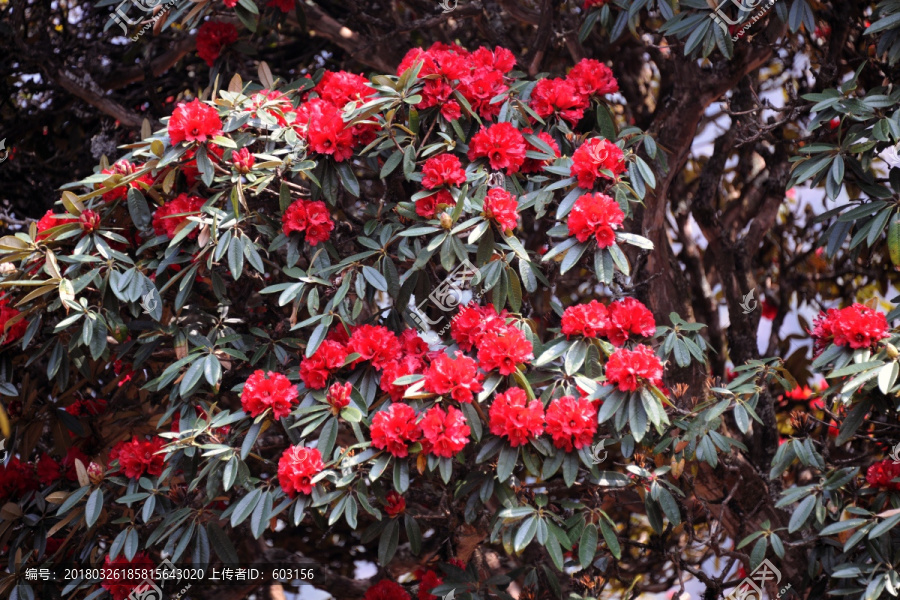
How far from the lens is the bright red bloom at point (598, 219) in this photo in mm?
1848

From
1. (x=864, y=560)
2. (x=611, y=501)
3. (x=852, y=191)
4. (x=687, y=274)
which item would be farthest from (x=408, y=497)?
(x=852, y=191)

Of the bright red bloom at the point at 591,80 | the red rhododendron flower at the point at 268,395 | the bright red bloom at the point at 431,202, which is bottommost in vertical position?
the red rhododendron flower at the point at 268,395

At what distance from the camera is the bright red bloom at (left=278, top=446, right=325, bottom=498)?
1.77 meters

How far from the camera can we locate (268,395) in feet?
6.19

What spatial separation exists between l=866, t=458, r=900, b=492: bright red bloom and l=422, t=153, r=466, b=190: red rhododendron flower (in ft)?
3.77

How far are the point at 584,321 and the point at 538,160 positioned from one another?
48 centimetres

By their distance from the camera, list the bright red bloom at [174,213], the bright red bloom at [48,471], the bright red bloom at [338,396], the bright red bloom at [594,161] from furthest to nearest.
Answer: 1. the bright red bloom at [48,471]
2. the bright red bloom at [174,213]
3. the bright red bloom at [594,161]
4. the bright red bloom at [338,396]

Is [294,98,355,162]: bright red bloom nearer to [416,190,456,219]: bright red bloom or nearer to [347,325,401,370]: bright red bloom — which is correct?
[416,190,456,219]: bright red bloom

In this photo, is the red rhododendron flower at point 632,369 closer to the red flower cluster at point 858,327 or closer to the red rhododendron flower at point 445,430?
the red rhododendron flower at point 445,430

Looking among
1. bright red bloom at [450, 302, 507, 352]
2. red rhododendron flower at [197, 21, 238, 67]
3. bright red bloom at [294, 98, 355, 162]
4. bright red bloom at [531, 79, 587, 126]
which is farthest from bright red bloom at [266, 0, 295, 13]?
bright red bloom at [450, 302, 507, 352]

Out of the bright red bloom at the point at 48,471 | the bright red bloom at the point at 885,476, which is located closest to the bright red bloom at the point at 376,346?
the bright red bloom at the point at 48,471

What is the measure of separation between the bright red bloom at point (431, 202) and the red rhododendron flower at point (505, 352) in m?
0.34

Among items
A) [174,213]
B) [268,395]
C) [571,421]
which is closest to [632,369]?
[571,421]

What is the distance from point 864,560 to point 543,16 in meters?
1.77
